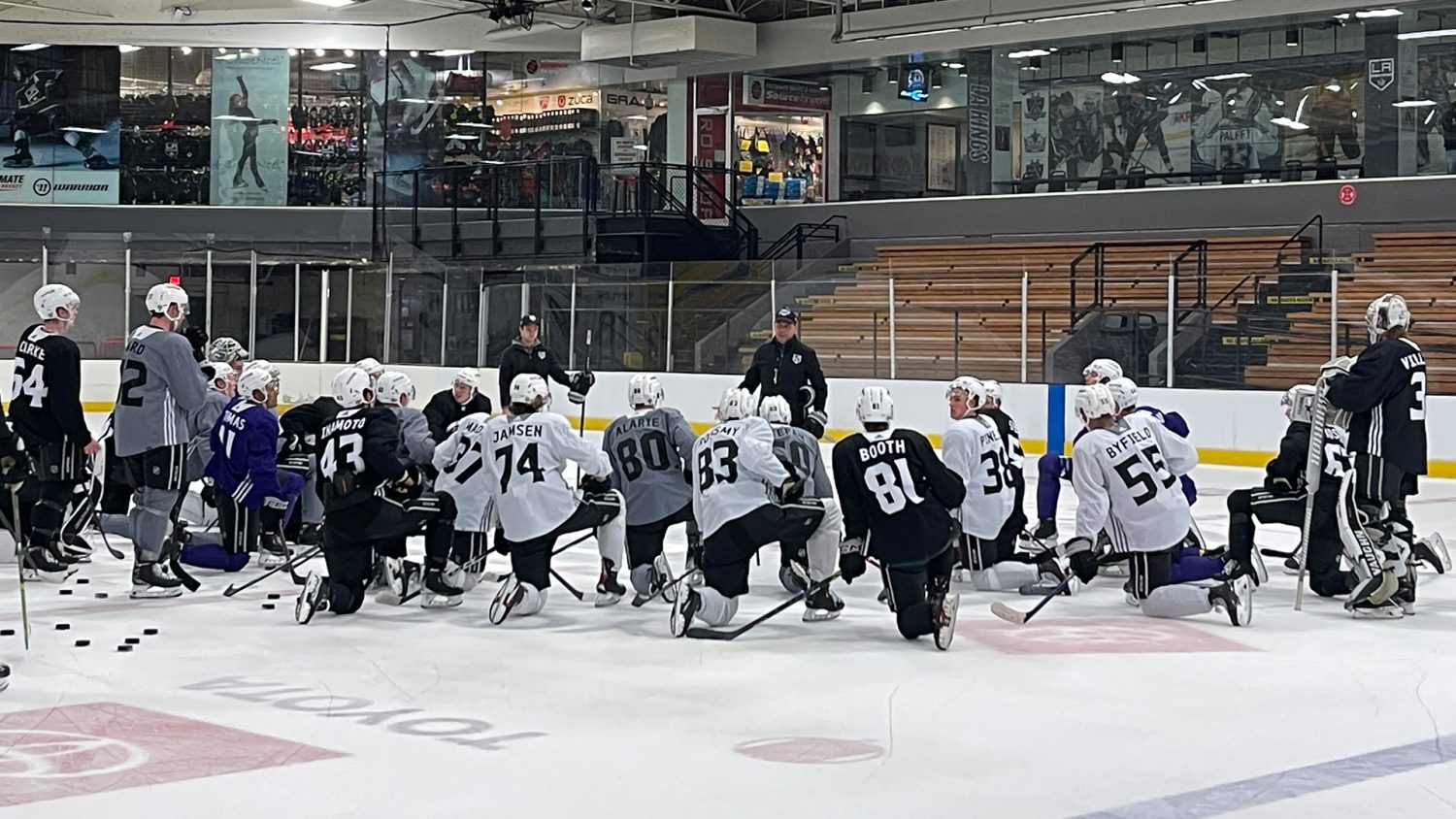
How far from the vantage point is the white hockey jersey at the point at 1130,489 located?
7.36 m

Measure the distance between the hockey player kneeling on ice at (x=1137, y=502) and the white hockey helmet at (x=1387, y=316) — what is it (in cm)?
108

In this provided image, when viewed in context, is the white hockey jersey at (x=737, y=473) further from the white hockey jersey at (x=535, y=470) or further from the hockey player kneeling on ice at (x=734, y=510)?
the white hockey jersey at (x=535, y=470)

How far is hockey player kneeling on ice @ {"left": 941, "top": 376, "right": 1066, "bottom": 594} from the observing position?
27.1 ft

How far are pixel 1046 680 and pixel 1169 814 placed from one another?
6.10 ft

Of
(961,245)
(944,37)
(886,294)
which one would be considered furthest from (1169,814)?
(944,37)

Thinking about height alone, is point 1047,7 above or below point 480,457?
above

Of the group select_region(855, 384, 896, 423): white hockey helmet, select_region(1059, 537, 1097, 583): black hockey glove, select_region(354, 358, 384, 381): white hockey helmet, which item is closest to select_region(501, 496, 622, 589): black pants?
select_region(354, 358, 384, 381): white hockey helmet

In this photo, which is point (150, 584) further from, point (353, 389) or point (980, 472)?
point (980, 472)

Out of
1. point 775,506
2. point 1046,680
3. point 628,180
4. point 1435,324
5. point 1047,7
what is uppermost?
point 1047,7

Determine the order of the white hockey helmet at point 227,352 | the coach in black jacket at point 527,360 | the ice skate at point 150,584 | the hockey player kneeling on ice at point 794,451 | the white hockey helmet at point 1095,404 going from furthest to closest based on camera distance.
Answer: the coach in black jacket at point 527,360, the white hockey helmet at point 227,352, the ice skate at point 150,584, the hockey player kneeling on ice at point 794,451, the white hockey helmet at point 1095,404

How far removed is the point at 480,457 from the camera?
7832mm

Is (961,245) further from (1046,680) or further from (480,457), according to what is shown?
(1046,680)

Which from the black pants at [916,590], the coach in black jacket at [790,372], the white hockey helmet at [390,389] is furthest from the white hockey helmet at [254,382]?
the coach in black jacket at [790,372]

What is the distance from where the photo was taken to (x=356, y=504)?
7402mm
